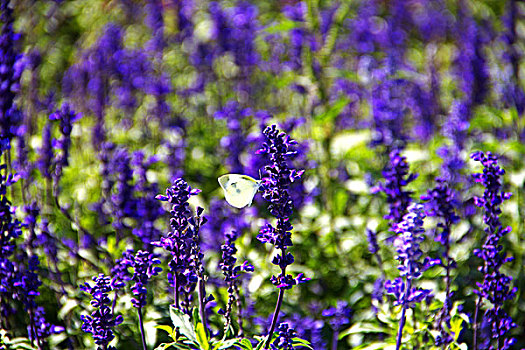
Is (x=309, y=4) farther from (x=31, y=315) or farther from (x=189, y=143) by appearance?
(x=31, y=315)

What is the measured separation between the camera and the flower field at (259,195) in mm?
2568

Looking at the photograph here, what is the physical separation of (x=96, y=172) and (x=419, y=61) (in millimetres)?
5092

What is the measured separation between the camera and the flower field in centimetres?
257

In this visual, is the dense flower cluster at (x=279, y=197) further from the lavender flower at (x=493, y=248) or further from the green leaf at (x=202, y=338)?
the lavender flower at (x=493, y=248)

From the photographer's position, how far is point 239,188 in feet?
8.66

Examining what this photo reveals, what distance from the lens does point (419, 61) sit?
8188mm

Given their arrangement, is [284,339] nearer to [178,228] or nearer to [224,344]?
[224,344]

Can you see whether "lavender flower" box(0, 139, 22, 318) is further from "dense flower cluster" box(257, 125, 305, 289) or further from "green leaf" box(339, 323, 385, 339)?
"green leaf" box(339, 323, 385, 339)

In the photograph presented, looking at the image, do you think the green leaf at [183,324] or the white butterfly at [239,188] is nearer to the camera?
the green leaf at [183,324]

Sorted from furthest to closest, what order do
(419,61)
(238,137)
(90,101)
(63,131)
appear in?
(419,61)
(90,101)
(238,137)
(63,131)

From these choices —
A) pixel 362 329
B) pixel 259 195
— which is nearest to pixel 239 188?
pixel 362 329

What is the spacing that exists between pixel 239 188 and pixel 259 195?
6.29ft

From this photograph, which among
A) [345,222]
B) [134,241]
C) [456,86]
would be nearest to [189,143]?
[134,241]

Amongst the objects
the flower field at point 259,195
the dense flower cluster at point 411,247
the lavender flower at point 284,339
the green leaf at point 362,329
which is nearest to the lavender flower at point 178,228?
the flower field at point 259,195
